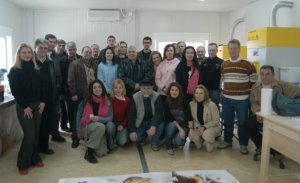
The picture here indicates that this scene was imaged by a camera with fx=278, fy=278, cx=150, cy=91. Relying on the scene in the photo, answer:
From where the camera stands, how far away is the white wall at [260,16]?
181 inches

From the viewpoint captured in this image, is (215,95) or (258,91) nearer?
(258,91)

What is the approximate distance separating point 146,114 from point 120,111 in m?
0.33

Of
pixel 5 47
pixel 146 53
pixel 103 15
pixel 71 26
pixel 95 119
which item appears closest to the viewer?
pixel 95 119

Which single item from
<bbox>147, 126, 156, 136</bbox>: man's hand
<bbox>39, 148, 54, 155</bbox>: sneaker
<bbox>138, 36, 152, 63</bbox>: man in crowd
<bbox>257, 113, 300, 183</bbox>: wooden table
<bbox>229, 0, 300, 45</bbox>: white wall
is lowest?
<bbox>39, 148, 54, 155</bbox>: sneaker

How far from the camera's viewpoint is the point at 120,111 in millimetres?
3488

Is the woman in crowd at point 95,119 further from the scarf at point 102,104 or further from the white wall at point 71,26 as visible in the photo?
the white wall at point 71,26

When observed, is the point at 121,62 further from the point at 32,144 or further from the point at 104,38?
the point at 104,38

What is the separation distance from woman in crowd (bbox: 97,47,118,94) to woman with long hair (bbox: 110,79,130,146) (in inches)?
7.4

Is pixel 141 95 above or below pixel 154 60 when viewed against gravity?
below

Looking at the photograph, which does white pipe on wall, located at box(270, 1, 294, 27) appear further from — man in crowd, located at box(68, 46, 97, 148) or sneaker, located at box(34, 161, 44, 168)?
sneaker, located at box(34, 161, 44, 168)

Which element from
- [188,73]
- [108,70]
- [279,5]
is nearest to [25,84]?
[108,70]

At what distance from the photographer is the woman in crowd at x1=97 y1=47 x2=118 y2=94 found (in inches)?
142

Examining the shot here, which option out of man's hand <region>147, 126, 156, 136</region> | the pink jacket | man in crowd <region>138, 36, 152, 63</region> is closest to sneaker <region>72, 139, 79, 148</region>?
man's hand <region>147, 126, 156, 136</region>

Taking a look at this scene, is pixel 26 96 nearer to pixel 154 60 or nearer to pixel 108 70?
pixel 108 70
